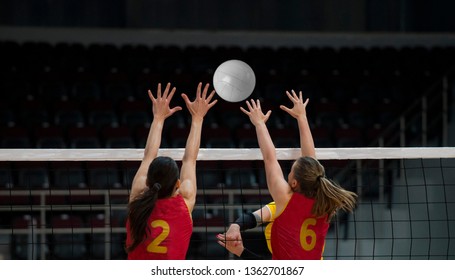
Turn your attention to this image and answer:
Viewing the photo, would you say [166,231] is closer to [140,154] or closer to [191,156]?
[191,156]

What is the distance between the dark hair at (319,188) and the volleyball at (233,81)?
1.82m

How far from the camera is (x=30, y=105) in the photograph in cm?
1256

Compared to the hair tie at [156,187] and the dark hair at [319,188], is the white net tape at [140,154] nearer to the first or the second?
the dark hair at [319,188]

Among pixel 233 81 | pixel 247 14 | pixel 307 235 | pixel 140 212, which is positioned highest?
pixel 247 14

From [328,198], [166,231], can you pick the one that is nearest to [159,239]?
[166,231]

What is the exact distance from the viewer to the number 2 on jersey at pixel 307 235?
4.82m

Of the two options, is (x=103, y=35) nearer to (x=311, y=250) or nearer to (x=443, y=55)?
(x=443, y=55)

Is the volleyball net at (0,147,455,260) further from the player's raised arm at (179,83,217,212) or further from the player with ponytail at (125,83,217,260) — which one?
the player with ponytail at (125,83,217,260)

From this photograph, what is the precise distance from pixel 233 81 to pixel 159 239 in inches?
86.7

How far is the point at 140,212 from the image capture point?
452cm

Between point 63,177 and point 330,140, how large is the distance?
4025mm

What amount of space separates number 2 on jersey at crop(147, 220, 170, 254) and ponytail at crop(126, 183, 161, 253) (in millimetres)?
95

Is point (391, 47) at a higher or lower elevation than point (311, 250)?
higher
